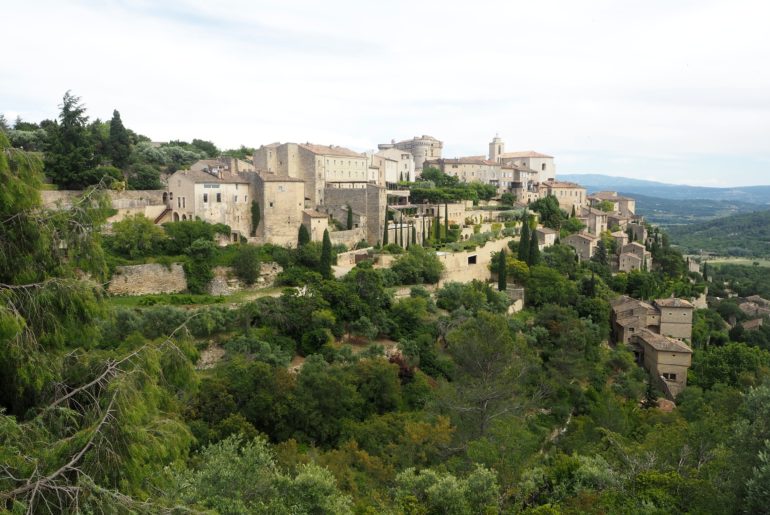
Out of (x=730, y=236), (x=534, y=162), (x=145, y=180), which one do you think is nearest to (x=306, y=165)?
(x=145, y=180)

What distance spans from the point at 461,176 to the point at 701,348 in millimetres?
34780

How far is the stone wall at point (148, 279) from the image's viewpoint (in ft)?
101

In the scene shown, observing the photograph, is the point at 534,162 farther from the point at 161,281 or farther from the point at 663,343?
the point at 161,281

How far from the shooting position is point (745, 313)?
5638 cm

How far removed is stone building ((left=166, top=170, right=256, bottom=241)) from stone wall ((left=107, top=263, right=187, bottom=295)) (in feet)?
15.8

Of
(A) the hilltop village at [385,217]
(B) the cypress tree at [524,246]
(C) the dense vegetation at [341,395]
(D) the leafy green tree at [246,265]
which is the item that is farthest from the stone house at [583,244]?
(D) the leafy green tree at [246,265]

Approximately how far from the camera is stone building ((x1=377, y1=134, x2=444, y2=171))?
7321 centimetres

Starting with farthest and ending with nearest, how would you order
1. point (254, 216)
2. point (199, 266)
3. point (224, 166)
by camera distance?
point (224, 166)
point (254, 216)
point (199, 266)

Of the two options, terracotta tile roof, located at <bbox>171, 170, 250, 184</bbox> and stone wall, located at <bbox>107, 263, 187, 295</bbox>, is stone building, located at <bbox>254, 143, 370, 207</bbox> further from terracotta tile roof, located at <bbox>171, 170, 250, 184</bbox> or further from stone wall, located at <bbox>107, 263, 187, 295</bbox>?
stone wall, located at <bbox>107, 263, 187, 295</bbox>

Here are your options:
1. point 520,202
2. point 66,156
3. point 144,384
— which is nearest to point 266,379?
point 144,384

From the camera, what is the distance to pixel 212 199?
118 feet

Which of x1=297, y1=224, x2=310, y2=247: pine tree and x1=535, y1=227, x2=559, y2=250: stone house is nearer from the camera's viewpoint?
x1=297, y1=224, x2=310, y2=247: pine tree

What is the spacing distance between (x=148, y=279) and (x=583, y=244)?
3809cm

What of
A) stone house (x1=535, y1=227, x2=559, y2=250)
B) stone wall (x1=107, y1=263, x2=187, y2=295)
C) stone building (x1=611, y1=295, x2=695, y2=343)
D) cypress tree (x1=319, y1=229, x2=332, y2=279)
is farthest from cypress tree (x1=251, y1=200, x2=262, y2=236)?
stone building (x1=611, y1=295, x2=695, y2=343)
